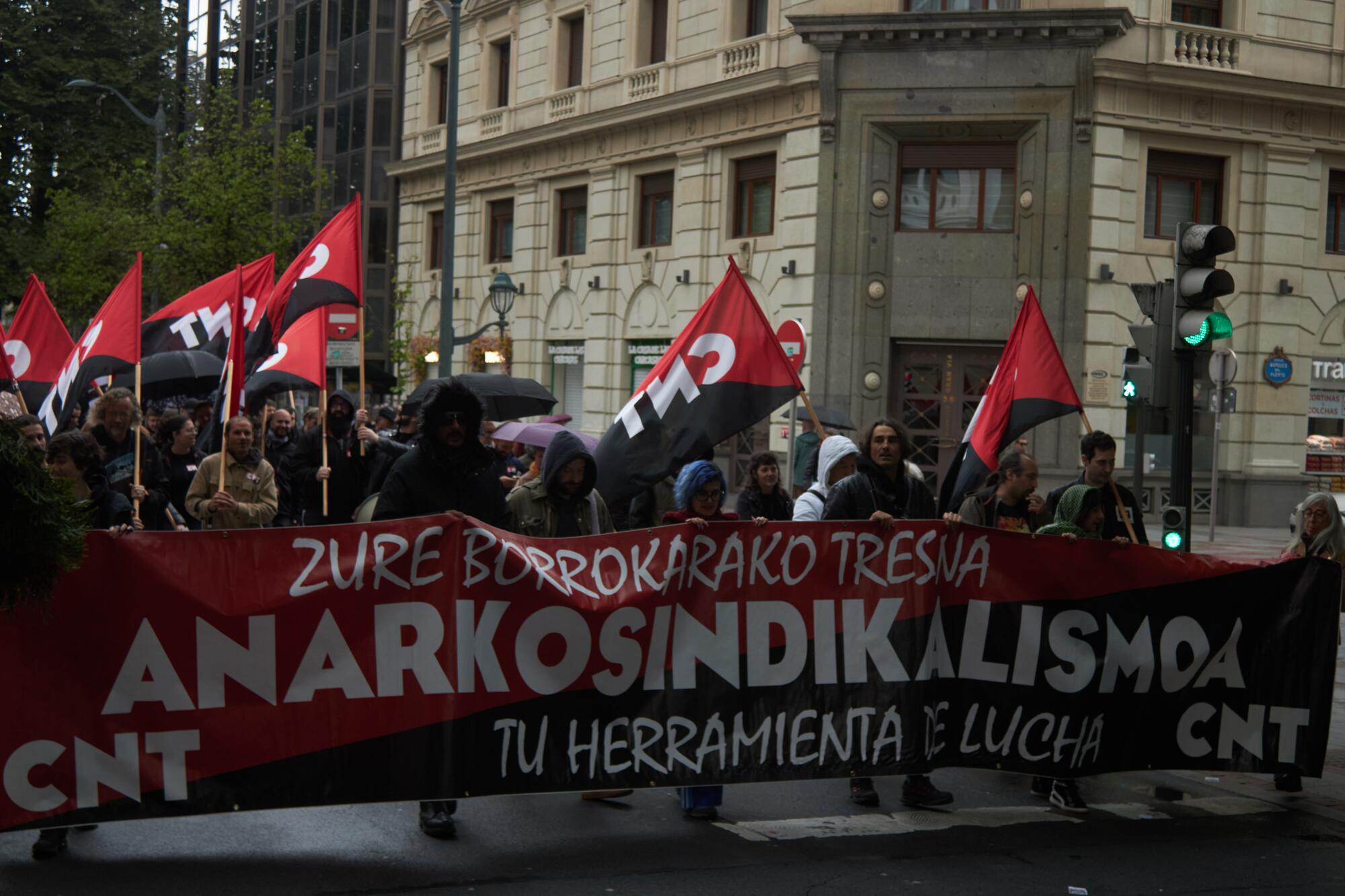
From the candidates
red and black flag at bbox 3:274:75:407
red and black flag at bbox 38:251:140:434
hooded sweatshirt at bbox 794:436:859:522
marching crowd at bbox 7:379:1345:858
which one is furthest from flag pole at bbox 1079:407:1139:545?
red and black flag at bbox 3:274:75:407

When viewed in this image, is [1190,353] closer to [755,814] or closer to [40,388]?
[755,814]

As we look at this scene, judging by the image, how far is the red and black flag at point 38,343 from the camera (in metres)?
13.5

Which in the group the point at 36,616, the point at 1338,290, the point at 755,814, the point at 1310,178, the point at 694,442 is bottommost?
the point at 755,814

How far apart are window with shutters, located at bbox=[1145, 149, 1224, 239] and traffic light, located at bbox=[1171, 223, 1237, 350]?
15784mm

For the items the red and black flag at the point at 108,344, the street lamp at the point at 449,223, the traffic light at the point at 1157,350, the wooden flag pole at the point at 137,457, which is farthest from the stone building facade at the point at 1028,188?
the wooden flag pole at the point at 137,457

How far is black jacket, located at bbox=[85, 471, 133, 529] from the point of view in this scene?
7305 mm

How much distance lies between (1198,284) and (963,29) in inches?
618

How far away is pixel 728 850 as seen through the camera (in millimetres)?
6699

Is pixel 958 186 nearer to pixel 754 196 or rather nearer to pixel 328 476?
pixel 754 196

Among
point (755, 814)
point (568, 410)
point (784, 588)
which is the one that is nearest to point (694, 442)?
point (784, 588)

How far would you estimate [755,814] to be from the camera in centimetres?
737

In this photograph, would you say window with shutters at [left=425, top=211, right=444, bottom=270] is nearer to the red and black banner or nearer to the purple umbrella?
the purple umbrella

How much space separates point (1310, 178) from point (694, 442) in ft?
68.8

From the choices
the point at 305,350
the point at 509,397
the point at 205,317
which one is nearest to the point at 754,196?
the point at 509,397
